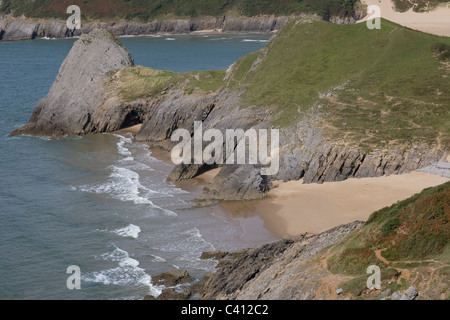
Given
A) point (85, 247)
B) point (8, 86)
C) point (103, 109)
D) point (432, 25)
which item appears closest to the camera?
point (85, 247)

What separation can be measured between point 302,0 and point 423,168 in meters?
140

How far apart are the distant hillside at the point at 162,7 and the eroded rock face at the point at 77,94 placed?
103 metres

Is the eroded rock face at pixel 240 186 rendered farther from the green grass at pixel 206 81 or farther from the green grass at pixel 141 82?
the green grass at pixel 141 82

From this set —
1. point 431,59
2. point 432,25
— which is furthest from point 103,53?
point 432,25

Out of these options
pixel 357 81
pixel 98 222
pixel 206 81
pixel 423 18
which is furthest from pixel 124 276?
pixel 423 18

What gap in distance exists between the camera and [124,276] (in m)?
38.4

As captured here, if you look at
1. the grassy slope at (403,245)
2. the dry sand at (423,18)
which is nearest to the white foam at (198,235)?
the grassy slope at (403,245)

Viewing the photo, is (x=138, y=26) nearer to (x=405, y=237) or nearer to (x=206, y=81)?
(x=206, y=81)

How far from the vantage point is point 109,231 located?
46.0m

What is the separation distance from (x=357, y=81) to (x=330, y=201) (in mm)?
17716

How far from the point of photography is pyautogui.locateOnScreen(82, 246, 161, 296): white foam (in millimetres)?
37438

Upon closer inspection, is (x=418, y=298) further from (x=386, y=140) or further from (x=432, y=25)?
(x=432, y=25)

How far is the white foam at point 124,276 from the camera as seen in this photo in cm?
3744

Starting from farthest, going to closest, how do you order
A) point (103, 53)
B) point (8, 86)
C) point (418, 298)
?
point (8, 86) < point (103, 53) < point (418, 298)
